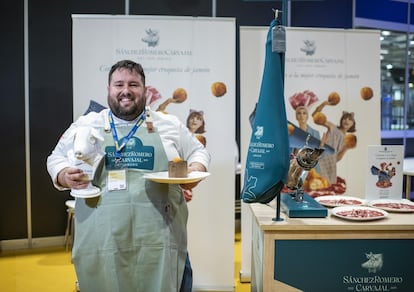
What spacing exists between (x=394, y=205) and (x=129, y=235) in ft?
3.98

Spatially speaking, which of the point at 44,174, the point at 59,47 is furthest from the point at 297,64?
the point at 44,174

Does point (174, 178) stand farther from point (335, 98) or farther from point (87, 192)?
point (335, 98)

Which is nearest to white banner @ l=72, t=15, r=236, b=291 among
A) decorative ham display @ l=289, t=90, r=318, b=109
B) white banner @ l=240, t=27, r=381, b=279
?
white banner @ l=240, t=27, r=381, b=279

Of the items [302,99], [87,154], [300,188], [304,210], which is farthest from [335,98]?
[87,154]

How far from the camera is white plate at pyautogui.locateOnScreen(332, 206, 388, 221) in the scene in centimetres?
173

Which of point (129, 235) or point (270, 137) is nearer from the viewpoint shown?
point (270, 137)

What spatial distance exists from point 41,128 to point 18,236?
1.10 metres

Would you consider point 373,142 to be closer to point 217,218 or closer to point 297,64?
point 297,64

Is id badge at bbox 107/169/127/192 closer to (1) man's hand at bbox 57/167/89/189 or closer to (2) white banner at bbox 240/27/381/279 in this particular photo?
(1) man's hand at bbox 57/167/89/189

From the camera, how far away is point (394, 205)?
1.98 m

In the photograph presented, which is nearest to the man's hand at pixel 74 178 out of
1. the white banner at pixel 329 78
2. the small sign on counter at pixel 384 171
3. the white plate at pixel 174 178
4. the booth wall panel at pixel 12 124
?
the white plate at pixel 174 178

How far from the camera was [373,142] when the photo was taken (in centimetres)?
344

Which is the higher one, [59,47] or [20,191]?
[59,47]

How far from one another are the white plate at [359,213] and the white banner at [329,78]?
1.44 meters
